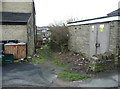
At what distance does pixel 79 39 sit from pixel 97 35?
3246 mm

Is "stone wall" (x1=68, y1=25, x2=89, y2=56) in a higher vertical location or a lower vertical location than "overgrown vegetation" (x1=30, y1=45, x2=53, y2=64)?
higher

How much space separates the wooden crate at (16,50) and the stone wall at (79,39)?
5401 millimetres

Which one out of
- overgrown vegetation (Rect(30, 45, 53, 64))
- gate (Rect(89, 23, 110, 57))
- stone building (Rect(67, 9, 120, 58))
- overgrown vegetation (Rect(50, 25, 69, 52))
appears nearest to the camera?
stone building (Rect(67, 9, 120, 58))

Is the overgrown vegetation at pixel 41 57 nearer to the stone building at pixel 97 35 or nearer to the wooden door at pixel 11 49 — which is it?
the wooden door at pixel 11 49

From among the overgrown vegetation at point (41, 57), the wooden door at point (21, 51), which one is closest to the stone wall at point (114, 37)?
the overgrown vegetation at point (41, 57)

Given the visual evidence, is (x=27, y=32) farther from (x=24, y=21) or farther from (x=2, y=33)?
(x=2, y=33)

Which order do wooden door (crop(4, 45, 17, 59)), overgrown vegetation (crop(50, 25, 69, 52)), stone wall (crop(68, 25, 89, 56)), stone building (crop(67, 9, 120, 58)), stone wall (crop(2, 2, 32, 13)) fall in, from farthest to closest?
1. stone wall (crop(2, 2, 32, 13))
2. overgrown vegetation (crop(50, 25, 69, 52))
3. wooden door (crop(4, 45, 17, 59))
4. stone wall (crop(68, 25, 89, 56))
5. stone building (crop(67, 9, 120, 58))

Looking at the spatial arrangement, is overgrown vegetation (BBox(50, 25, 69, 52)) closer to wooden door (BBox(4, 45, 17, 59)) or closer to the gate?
the gate

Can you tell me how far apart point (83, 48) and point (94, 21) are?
3.00m

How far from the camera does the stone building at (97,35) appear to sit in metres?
8.51

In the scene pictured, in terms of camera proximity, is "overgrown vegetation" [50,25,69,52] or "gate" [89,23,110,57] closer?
"gate" [89,23,110,57]

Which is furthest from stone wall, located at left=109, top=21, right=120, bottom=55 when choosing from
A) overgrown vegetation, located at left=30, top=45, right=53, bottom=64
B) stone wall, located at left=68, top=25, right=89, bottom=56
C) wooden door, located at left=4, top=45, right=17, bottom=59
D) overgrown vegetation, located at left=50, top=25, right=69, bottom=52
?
wooden door, located at left=4, top=45, right=17, bottom=59

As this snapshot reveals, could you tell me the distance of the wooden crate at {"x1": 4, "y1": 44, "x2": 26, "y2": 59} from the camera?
12.4 metres

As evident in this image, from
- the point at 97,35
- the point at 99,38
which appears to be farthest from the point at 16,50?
the point at 99,38
